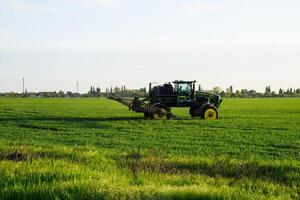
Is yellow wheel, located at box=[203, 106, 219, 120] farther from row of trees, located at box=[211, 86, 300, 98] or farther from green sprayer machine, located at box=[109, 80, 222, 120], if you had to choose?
row of trees, located at box=[211, 86, 300, 98]

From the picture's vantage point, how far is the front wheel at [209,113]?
113 ft

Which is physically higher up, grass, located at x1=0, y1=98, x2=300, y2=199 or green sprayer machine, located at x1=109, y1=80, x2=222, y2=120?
green sprayer machine, located at x1=109, y1=80, x2=222, y2=120

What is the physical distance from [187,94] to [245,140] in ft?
43.2

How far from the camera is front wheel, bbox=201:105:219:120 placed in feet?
113

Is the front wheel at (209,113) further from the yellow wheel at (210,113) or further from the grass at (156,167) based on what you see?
the grass at (156,167)

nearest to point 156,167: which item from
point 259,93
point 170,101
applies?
point 170,101

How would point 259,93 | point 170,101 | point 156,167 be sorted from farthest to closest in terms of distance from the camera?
point 259,93 → point 170,101 → point 156,167

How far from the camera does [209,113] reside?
1362 inches

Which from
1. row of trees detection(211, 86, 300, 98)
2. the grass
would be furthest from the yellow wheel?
row of trees detection(211, 86, 300, 98)

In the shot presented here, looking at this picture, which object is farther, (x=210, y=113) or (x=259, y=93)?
(x=259, y=93)

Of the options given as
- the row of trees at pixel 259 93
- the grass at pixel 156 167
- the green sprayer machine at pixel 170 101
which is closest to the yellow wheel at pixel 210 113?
the green sprayer machine at pixel 170 101

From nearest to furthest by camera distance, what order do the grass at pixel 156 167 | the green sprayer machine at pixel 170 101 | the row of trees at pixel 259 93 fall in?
the grass at pixel 156 167 → the green sprayer machine at pixel 170 101 → the row of trees at pixel 259 93

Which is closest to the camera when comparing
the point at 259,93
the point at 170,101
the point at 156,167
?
the point at 156,167

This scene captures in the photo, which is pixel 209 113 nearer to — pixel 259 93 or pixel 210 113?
pixel 210 113
